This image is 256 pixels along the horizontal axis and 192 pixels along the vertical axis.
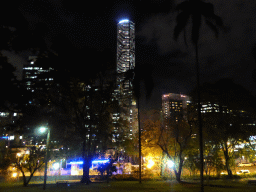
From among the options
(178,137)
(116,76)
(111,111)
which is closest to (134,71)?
(116,76)

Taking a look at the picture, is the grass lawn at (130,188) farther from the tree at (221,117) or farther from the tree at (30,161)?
the tree at (221,117)

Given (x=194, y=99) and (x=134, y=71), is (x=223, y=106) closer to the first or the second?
(x=194, y=99)

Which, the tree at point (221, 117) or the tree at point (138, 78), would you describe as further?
the tree at point (221, 117)

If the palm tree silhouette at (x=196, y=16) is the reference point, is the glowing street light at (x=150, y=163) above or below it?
below

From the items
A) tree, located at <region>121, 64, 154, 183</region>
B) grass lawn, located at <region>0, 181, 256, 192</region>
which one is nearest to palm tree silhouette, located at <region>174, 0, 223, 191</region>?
grass lawn, located at <region>0, 181, 256, 192</region>

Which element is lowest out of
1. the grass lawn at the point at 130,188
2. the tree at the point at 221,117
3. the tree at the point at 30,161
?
the grass lawn at the point at 130,188

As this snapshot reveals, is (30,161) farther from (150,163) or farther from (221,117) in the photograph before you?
(221,117)

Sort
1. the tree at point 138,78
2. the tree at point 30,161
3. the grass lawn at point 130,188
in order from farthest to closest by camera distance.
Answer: the tree at point 138,78, the tree at point 30,161, the grass lawn at point 130,188

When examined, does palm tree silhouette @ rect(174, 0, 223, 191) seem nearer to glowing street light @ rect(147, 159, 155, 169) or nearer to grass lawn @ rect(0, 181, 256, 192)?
grass lawn @ rect(0, 181, 256, 192)

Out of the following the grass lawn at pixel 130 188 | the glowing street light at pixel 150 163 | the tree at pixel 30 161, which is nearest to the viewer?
the grass lawn at pixel 130 188

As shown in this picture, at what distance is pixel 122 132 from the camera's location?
32.2 m

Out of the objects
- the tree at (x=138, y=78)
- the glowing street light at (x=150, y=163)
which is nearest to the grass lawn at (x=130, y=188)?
the tree at (x=138, y=78)

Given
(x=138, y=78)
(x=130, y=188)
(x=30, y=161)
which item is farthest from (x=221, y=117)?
(x=30, y=161)

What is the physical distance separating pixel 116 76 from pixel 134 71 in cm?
243
